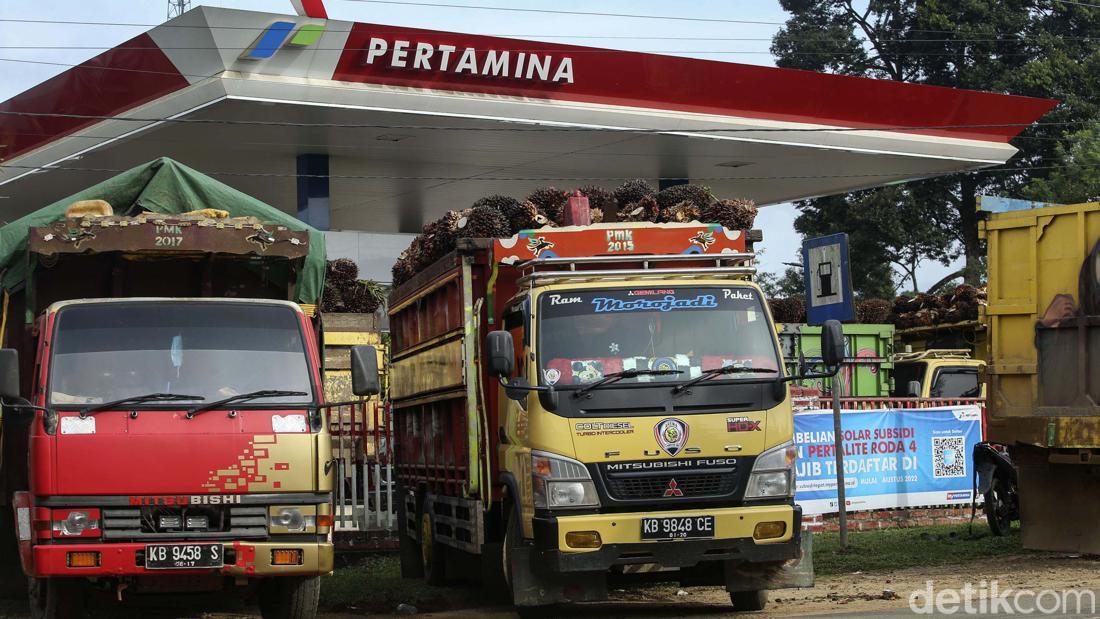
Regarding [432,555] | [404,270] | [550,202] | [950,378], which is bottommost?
[432,555]

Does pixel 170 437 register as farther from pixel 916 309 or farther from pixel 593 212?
pixel 916 309

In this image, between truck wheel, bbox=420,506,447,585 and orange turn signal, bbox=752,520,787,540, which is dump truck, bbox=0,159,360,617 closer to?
truck wheel, bbox=420,506,447,585

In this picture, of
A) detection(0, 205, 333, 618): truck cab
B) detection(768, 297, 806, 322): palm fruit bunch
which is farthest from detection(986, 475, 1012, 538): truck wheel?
detection(768, 297, 806, 322): palm fruit bunch

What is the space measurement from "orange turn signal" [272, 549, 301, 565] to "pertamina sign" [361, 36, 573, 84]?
1598 cm

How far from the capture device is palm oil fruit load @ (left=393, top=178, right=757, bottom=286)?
478 inches

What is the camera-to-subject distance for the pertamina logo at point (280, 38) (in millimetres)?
22797

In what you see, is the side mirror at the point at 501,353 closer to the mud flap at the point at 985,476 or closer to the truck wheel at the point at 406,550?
the truck wheel at the point at 406,550

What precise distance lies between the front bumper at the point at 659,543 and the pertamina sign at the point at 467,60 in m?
15.9

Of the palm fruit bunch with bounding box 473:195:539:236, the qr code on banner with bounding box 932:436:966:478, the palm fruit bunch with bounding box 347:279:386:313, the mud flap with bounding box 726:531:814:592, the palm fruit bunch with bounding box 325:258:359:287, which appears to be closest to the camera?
the mud flap with bounding box 726:531:814:592

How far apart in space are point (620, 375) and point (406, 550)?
17.7 feet

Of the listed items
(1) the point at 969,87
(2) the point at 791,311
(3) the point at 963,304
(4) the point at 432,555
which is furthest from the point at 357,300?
(1) the point at 969,87

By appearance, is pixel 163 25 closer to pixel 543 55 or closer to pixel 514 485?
pixel 543 55

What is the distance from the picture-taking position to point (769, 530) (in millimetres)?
9750

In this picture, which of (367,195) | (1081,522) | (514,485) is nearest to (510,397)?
(514,485)
